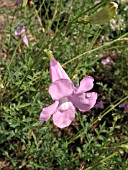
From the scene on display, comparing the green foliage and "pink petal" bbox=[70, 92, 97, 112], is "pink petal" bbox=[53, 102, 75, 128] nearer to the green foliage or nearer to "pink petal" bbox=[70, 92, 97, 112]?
"pink petal" bbox=[70, 92, 97, 112]

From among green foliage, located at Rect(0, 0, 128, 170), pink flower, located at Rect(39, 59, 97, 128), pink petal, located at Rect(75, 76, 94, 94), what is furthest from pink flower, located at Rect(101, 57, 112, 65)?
pink petal, located at Rect(75, 76, 94, 94)

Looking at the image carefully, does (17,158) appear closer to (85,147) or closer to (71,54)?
(85,147)

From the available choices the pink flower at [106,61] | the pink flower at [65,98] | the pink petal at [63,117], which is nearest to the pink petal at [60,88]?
the pink flower at [65,98]

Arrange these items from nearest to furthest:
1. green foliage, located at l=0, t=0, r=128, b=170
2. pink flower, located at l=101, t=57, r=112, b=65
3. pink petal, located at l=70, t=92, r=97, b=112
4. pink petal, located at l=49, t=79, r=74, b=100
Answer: pink petal, located at l=49, t=79, r=74, b=100 < pink petal, located at l=70, t=92, r=97, b=112 < green foliage, located at l=0, t=0, r=128, b=170 < pink flower, located at l=101, t=57, r=112, b=65

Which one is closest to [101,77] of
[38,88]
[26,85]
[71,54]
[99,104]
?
[99,104]

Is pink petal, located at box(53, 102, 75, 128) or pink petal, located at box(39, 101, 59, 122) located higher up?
pink petal, located at box(39, 101, 59, 122)

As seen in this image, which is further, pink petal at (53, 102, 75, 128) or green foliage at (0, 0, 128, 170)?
green foliage at (0, 0, 128, 170)

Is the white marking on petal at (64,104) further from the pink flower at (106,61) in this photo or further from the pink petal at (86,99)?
the pink flower at (106,61)
